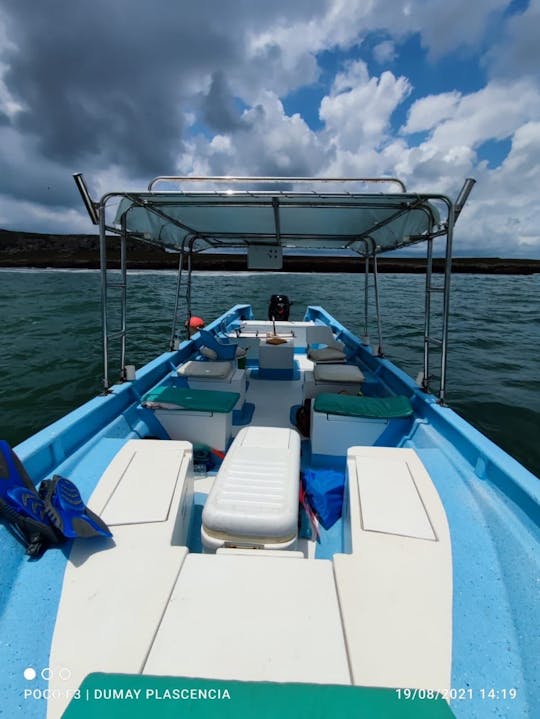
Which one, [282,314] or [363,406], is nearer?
[363,406]

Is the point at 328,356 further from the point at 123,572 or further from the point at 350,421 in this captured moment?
the point at 123,572

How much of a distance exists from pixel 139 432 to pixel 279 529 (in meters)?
2.11

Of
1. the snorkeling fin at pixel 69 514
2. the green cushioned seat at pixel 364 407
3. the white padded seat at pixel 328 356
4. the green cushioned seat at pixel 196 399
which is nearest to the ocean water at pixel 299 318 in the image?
the white padded seat at pixel 328 356

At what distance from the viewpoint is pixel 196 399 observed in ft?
11.7

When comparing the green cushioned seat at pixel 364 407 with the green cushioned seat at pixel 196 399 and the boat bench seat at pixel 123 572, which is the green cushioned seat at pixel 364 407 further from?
the boat bench seat at pixel 123 572

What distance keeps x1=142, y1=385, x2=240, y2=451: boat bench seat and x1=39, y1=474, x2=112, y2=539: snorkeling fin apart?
1656 millimetres

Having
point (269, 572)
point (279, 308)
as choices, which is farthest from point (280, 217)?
point (279, 308)

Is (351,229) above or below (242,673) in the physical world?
above

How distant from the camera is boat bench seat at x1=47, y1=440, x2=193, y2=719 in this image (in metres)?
1.32

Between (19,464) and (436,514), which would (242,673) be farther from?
(19,464)

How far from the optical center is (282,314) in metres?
10.3

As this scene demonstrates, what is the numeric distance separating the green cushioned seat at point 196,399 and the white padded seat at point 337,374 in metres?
1.25

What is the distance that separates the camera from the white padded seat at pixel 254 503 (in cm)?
183

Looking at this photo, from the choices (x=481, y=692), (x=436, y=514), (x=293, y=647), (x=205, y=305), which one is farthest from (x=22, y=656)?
(x=205, y=305)
